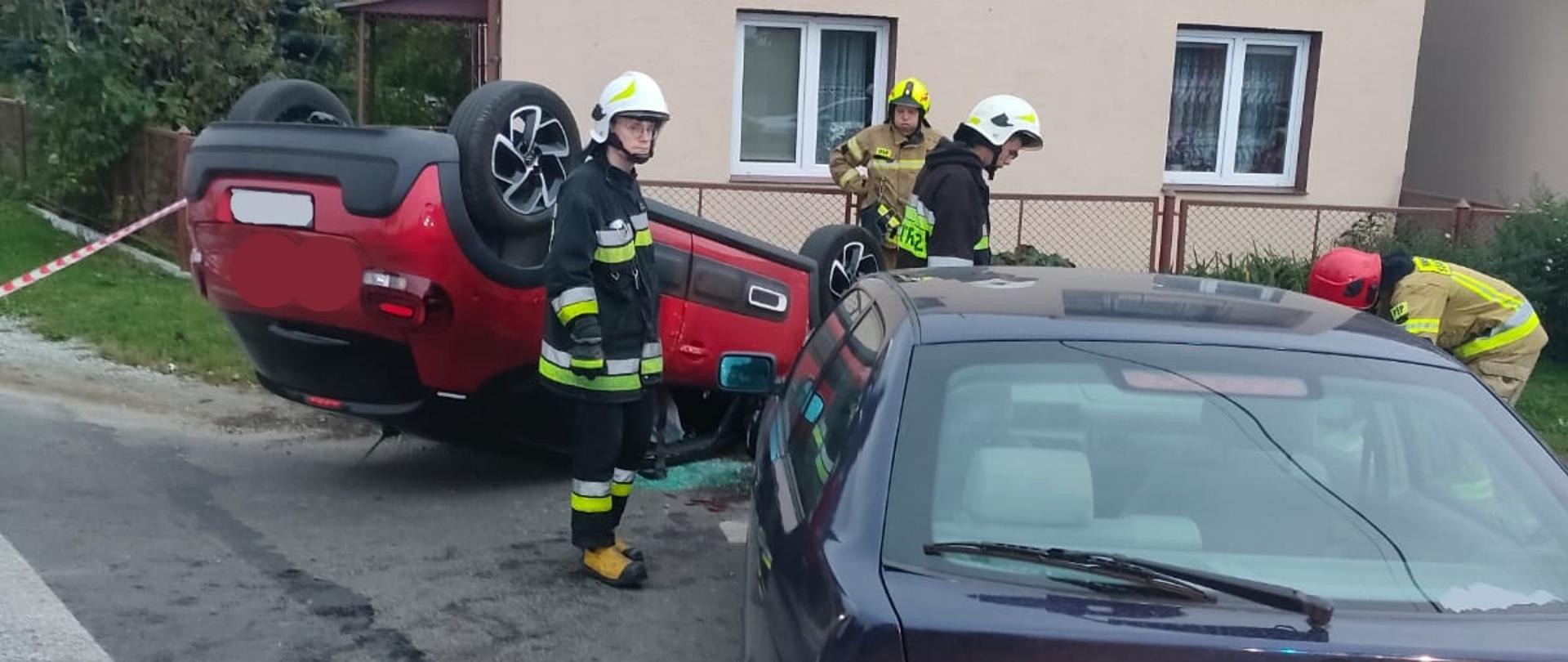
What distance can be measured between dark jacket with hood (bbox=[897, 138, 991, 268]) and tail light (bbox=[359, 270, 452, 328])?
92.7 inches

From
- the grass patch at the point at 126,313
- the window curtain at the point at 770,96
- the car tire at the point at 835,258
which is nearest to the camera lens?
the car tire at the point at 835,258

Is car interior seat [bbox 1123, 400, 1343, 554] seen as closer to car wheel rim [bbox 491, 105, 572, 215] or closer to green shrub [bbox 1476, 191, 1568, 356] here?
car wheel rim [bbox 491, 105, 572, 215]

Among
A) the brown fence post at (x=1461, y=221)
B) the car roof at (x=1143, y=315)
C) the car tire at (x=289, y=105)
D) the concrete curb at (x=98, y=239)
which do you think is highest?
the car tire at (x=289, y=105)

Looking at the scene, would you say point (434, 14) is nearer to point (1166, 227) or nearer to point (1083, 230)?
point (1083, 230)

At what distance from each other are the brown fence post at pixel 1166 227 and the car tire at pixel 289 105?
6.00m

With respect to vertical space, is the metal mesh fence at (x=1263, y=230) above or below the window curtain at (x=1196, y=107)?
below

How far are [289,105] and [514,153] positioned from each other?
4.05ft

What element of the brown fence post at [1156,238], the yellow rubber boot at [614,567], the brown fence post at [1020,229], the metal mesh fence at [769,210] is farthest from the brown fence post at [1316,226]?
the yellow rubber boot at [614,567]

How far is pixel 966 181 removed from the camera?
658cm

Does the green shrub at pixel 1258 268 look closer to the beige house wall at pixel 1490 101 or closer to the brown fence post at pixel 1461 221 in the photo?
the brown fence post at pixel 1461 221

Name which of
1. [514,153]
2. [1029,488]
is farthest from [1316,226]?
[1029,488]

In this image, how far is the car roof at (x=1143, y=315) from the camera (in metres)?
2.96

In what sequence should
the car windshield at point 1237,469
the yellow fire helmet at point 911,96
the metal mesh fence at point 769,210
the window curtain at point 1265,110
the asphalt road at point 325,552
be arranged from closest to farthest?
the car windshield at point 1237,469 < the asphalt road at point 325,552 < the yellow fire helmet at point 911,96 < the metal mesh fence at point 769,210 < the window curtain at point 1265,110

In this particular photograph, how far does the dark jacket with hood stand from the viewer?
259 inches
